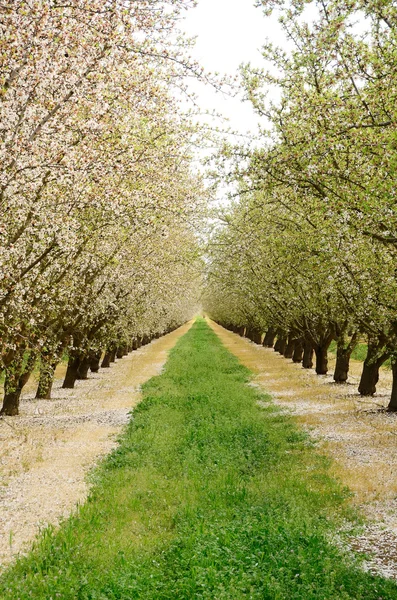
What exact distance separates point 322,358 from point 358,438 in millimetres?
18285

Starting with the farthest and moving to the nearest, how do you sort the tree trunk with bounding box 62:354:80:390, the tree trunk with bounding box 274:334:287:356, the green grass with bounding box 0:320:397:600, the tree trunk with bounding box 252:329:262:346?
the tree trunk with bounding box 252:329:262:346 < the tree trunk with bounding box 274:334:287:356 < the tree trunk with bounding box 62:354:80:390 < the green grass with bounding box 0:320:397:600

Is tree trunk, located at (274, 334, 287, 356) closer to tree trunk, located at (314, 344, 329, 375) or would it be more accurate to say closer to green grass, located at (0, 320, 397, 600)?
tree trunk, located at (314, 344, 329, 375)

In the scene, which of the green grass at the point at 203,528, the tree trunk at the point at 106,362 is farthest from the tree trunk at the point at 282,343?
the green grass at the point at 203,528

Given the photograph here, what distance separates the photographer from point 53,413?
24.8 meters

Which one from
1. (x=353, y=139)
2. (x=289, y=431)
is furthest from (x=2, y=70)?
(x=289, y=431)

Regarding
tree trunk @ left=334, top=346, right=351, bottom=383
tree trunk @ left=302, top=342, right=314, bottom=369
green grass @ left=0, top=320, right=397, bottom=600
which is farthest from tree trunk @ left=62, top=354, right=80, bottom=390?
tree trunk @ left=302, top=342, right=314, bottom=369

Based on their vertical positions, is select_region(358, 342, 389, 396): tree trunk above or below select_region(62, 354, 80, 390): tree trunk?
above

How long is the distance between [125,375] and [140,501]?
26.9m

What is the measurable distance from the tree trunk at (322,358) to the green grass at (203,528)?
17180 mm

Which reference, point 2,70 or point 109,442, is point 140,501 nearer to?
point 109,442

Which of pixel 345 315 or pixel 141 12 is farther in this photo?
pixel 345 315

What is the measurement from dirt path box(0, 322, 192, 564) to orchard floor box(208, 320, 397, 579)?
6.30 meters

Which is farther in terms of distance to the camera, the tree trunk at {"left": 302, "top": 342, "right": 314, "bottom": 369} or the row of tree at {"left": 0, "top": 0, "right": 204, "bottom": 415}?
the tree trunk at {"left": 302, "top": 342, "right": 314, "bottom": 369}

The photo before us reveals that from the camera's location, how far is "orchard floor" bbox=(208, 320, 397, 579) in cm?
1131
